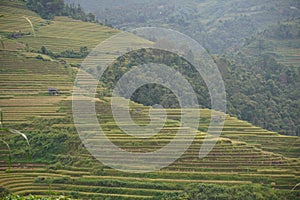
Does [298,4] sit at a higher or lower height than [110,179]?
higher

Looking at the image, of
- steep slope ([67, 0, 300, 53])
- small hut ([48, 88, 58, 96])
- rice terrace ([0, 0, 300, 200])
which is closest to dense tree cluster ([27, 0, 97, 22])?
rice terrace ([0, 0, 300, 200])

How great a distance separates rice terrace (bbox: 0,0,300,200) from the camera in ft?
29.8

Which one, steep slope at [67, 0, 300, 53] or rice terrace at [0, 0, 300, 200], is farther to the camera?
steep slope at [67, 0, 300, 53]

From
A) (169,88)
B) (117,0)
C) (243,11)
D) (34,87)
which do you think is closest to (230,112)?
(169,88)

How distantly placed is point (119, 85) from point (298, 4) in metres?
31.2

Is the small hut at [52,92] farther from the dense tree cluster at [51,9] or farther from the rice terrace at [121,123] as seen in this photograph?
the dense tree cluster at [51,9]

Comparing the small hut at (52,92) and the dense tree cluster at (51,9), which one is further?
the dense tree cluster at (51,9)

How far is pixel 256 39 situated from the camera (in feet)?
98.1

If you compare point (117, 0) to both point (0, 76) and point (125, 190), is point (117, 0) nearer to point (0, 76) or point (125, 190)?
point (0, 76)

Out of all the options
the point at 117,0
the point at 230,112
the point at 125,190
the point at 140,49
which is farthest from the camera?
the point at 117,0

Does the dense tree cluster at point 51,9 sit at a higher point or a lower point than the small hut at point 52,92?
higher

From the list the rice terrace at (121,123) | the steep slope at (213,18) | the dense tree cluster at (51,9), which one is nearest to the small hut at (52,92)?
the rice terrace at (121,123)

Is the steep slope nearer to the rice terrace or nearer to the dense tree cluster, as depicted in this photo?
the dense tree cluster

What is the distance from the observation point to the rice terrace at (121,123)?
9070mm
